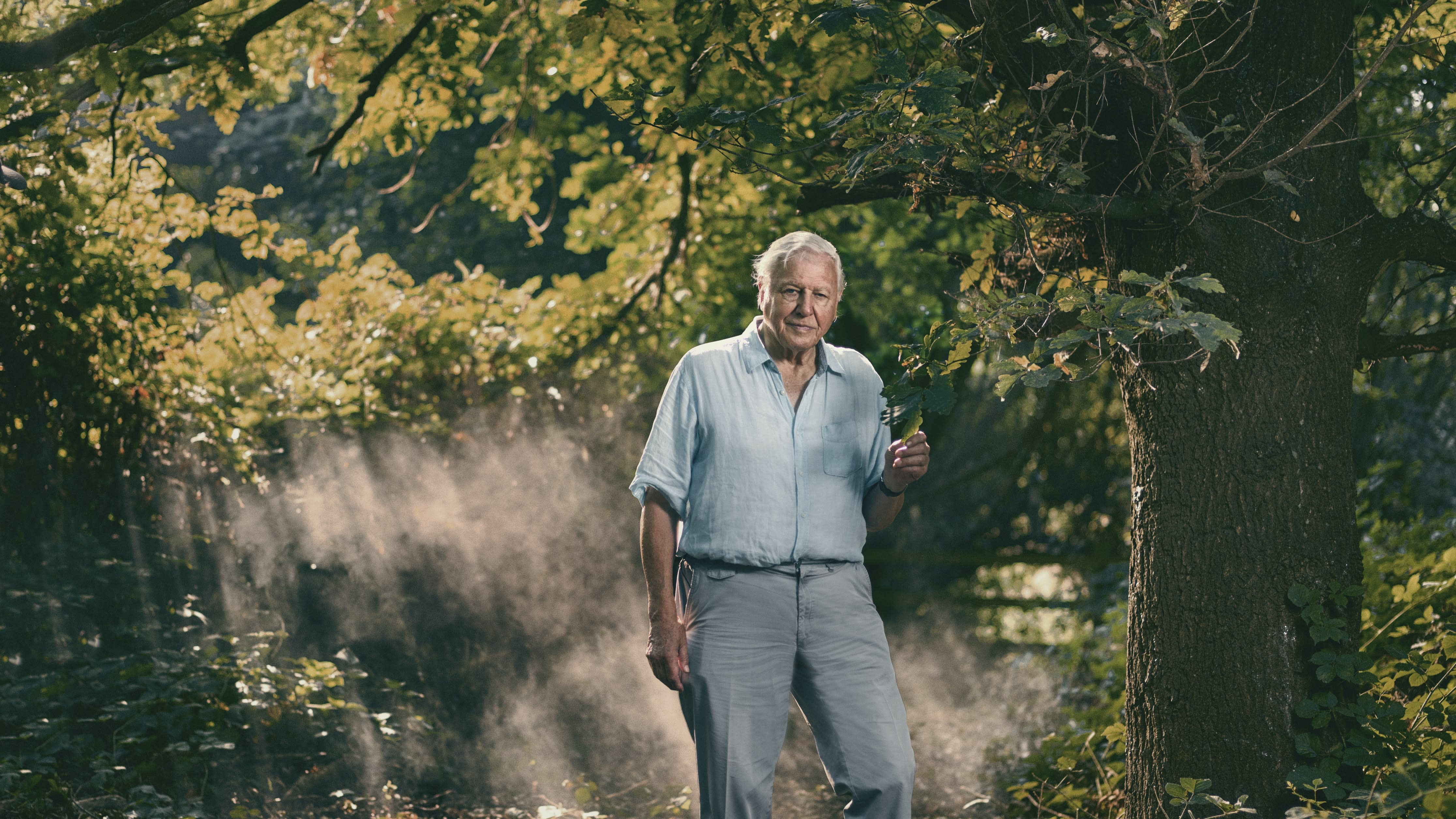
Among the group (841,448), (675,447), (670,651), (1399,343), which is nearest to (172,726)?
(670,651)

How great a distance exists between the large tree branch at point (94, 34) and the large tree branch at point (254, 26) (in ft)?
2.71

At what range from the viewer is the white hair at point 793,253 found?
2.86m

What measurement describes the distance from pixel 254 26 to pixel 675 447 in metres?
3.35

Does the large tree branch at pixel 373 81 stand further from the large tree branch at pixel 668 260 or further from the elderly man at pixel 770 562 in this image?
the elderly man at pixel 770 562

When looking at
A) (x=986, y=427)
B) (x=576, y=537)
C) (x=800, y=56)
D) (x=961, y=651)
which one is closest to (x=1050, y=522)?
(x=986, y=427)

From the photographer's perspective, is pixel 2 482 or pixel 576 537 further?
pixel 576 537

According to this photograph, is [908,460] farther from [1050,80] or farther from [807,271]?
[1050,80]

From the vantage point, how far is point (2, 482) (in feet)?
19.5

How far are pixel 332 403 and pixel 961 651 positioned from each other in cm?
558

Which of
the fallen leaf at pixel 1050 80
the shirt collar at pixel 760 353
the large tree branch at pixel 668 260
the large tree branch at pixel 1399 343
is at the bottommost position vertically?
the large tree branch at pixel 1399 343

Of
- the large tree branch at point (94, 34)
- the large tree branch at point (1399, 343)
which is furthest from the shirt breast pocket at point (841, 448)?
the large tree branch at point (94, 34)

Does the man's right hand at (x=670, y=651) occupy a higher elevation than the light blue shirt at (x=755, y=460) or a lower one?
lower

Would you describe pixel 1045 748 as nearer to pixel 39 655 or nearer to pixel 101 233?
pixel 39 655

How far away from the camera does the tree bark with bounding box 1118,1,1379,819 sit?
318cm
